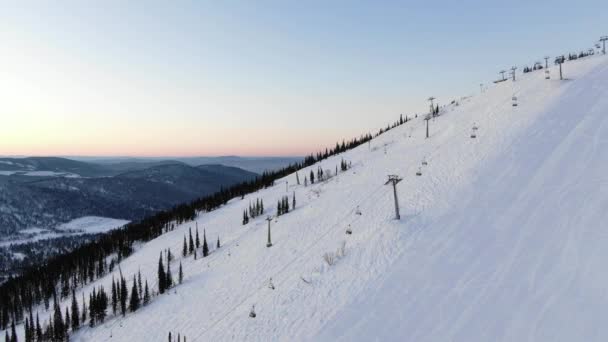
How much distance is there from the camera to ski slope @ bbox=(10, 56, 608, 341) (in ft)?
53.0

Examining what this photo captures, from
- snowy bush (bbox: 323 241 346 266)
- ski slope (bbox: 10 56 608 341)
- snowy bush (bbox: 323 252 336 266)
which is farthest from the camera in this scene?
snowy bush (bbox: 323 241 346 266)

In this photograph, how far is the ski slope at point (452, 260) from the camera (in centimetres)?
1614

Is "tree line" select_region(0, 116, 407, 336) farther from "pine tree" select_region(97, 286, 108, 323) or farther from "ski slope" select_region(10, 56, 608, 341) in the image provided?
"ski slope" select_region(10, 56, 608, 341)

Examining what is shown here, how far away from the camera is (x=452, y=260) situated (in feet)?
68.3

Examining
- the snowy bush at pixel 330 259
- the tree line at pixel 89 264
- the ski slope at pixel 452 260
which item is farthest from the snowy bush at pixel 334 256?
the tree line at pixel 89 264

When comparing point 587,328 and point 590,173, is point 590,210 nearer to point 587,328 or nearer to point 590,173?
point 590,173

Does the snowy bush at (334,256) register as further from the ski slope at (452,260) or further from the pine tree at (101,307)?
the pine tree at (101,307)

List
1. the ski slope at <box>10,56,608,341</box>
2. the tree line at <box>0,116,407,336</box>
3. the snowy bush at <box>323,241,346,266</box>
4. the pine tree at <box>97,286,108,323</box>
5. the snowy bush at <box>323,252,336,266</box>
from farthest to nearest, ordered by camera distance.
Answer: the tree line at <box>0,116,407,336</box> → the pine tree at <box>97,286,108,323</box> → the snowy bush at <box>323,241,346,266</box> → the snowy bush at <box>323,252,336,266</box> → the ski slope at <box>10,56,608,341</box>

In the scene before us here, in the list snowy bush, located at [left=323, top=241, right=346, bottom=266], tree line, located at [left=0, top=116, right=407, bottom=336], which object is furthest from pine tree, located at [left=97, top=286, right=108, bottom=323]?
snowy bush, located at [left=323, top=241, right=346, bottom=266]

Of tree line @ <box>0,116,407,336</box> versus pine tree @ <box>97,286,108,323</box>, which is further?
tree line @ <box>0,116,407,336</box>

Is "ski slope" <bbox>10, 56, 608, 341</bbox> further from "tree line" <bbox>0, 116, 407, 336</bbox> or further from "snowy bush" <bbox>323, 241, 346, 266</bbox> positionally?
"tree line" <bbox>0, 116, 407, 336</bbox>

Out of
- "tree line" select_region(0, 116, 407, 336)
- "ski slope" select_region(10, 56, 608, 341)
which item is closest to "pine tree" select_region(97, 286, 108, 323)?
"ski slope" select_region(10, 56, 608, 341)

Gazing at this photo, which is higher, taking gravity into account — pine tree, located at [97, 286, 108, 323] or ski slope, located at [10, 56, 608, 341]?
ski slope, located at [10, 56, 608, 341]

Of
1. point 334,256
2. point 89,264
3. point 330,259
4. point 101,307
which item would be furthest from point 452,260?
point 89,264
